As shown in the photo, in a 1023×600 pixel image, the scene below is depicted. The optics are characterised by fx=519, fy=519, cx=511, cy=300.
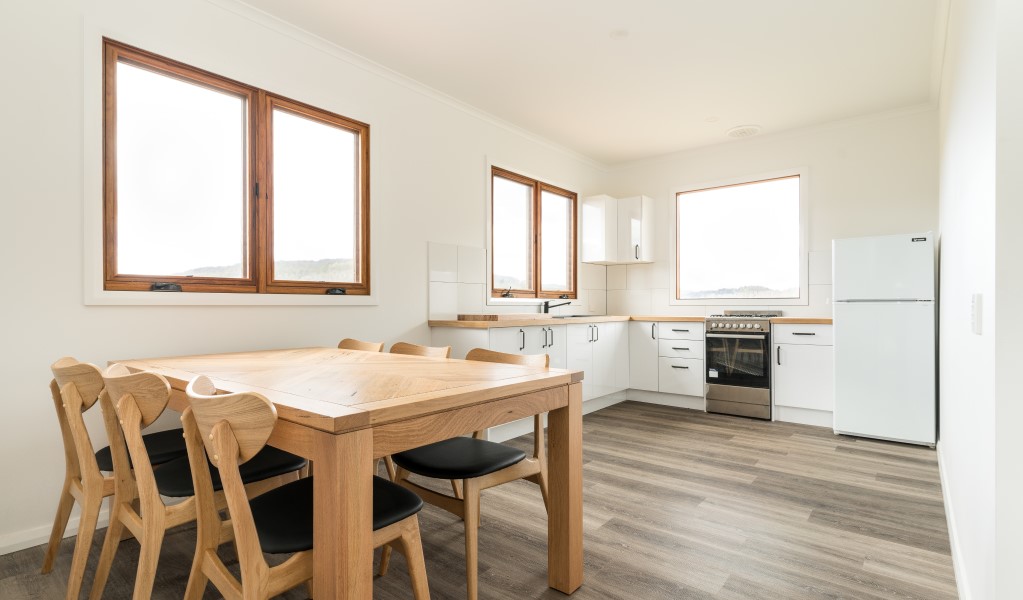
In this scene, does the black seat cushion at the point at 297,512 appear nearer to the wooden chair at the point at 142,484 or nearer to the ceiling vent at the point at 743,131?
the wooden chair at the point at 142,484

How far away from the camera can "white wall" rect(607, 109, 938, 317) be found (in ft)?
14.2

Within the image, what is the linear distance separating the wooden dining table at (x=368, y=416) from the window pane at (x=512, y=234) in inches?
99.9

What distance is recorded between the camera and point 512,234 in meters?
4.91

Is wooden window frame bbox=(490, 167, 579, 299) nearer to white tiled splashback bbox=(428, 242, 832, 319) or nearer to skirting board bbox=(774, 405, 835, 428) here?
white tiled splashback bbox=(428, 242, 832, 319)

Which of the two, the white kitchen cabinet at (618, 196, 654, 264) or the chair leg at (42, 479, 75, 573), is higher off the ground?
the white kitchen cabinet at (618, 196, 654, 264)

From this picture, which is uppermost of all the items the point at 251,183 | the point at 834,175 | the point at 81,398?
the point at 834,175

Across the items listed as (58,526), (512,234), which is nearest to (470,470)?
(58,526)

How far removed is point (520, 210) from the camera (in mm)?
5012

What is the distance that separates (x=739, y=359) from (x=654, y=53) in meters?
2.74

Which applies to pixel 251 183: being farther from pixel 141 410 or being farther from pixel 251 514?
pixel 251 514

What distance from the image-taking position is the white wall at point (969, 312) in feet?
3.95

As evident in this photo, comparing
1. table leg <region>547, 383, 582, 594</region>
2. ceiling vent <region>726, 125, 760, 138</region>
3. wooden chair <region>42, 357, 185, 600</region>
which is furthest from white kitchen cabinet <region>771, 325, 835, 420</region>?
wooden chair <region>42, 357, 185, 600</region>

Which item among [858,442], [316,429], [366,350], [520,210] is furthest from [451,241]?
[858,442]

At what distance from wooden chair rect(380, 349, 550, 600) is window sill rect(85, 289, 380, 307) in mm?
1517
